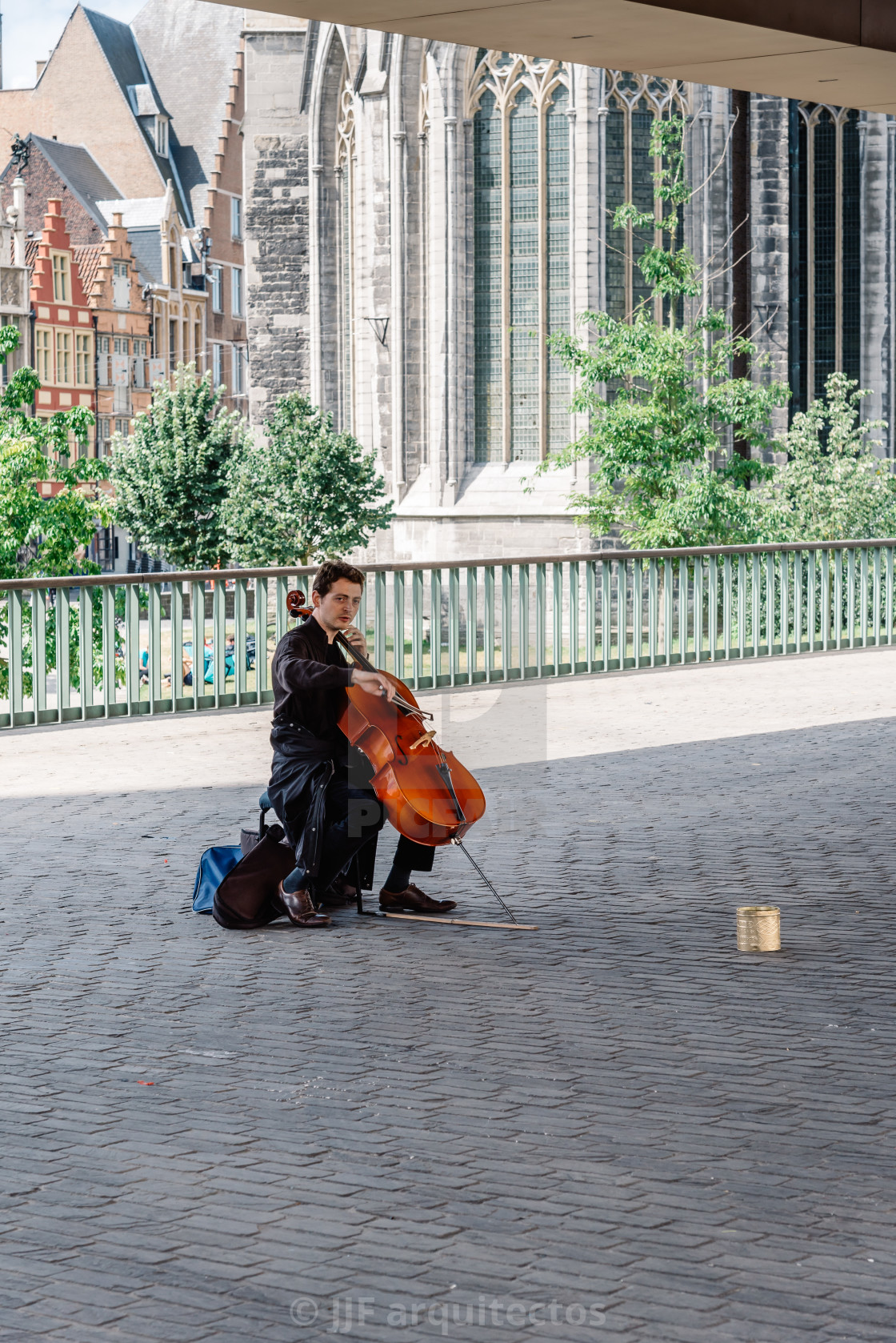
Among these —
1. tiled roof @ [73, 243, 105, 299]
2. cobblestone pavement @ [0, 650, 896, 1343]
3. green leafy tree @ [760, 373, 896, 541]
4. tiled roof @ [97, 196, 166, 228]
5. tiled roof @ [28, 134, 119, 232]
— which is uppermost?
tiled roof @ [28, 134, 119, 232]

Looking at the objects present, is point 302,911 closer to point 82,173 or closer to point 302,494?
point 302,494

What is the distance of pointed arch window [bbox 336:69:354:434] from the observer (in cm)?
3591

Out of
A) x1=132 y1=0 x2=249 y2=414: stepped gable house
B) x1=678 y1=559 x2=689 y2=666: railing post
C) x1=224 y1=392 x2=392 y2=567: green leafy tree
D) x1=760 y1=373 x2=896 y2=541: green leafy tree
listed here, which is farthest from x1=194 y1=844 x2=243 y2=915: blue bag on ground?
x1=132 y1=0 x2=249 y2=414: stepped gable house

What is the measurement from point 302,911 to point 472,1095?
2.55m

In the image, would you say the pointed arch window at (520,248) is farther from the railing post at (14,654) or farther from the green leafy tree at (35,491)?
the railing post at (14,654)

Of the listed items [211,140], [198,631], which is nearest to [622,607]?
[198,631]

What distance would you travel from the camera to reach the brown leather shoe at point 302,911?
24.9 ft

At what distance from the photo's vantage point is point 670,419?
24.8m

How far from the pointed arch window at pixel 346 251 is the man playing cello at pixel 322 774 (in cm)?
2874

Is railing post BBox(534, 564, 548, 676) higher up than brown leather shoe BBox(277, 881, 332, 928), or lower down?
higher up

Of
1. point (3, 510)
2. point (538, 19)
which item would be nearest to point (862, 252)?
point (3, 510)

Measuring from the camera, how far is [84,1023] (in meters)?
5.98

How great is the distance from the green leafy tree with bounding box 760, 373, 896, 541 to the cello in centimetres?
1819

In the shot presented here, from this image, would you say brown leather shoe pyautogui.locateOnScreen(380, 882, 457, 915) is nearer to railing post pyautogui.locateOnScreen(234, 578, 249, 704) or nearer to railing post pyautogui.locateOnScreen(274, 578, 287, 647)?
railing post pyautogui.locateOnScreen(234, 578, 249, 704)
